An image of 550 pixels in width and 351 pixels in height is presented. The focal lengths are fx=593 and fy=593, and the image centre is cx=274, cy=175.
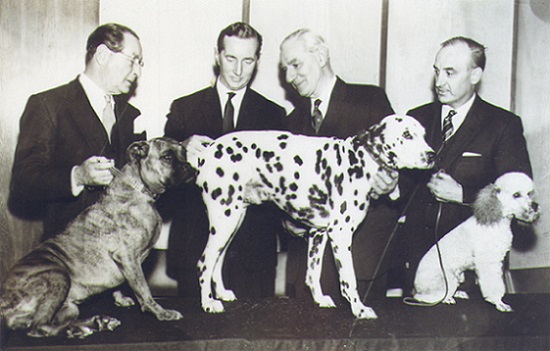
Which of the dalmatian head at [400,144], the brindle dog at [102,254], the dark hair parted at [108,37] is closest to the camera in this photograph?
the brindle dog at [102,254]

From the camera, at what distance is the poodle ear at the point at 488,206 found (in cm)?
165

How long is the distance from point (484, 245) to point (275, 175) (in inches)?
24.5

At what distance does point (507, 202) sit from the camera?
1.66 meters

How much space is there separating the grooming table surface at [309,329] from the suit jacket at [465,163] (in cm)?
20

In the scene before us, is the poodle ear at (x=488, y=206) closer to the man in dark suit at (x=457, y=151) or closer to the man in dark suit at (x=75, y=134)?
the man in dark suit at (x=457, y=151)

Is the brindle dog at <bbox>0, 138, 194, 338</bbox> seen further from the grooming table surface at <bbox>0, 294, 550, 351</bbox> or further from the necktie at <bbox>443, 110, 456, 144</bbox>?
the necktie at <bbox>443, 110, 456, 144</bbox>

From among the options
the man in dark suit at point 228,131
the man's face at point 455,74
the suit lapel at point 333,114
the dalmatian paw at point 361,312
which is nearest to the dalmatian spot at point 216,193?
the man in dark suit at point 228,131

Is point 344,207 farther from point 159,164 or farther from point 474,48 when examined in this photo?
point 474,48

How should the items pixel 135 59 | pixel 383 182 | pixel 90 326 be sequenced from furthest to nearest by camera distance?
pixel 135 59, pixel 383 182, pixel 90 326

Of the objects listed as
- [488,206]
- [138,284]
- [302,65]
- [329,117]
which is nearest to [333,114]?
[329,117]

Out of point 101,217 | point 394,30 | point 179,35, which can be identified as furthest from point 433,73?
point 101,217

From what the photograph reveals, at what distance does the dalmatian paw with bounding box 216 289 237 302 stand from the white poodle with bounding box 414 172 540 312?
1.78 feet

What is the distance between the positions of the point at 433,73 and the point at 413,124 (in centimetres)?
35

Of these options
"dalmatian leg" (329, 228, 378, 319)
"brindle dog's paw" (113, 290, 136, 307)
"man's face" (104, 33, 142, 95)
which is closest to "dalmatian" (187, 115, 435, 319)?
"dalmatian leg" (329, 228, 378, 319)
